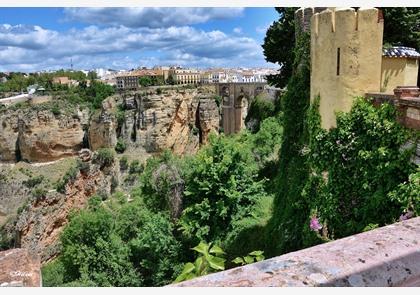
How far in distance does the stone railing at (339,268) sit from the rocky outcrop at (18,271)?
6291 mm

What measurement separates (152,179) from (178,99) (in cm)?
3185

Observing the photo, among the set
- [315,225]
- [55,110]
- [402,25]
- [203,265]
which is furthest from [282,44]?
[55,110]

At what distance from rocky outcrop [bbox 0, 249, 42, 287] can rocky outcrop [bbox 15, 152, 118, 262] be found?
18.4 m

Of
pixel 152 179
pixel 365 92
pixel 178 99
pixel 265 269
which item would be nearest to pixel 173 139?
pixel 178 99

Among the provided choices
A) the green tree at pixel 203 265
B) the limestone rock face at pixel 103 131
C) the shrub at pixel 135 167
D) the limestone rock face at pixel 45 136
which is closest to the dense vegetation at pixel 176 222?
the green tree at pixel 203 265

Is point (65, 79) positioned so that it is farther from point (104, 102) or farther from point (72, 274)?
point (72, 274)

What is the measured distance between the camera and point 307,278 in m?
1.79

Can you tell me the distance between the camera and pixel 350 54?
7.64 m

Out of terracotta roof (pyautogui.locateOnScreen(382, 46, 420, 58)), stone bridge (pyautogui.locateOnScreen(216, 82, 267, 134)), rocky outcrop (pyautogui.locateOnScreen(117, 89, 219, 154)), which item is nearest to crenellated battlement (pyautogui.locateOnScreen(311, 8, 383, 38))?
terracotta roof (pyautogui.locateOnScreen(382, 46, 420, 58))

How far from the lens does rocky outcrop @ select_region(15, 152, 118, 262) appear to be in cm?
2805

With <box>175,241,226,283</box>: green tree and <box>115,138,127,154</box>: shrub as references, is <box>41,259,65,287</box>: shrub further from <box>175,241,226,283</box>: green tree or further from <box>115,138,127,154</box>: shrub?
<box>115,138,127,154</box>: shrub

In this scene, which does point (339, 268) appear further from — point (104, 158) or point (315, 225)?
point (104, 158)

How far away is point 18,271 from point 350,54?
770cm

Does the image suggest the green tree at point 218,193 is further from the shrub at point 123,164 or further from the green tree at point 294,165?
the shrub at point 123,164
